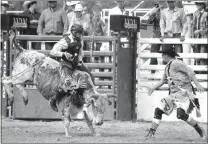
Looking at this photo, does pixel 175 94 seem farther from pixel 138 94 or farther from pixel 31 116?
pixel 31 116

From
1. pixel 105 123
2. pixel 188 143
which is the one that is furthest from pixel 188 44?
pixel 188 143

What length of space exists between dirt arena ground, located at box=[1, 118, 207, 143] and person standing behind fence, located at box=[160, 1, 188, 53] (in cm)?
200

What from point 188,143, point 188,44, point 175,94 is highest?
point 188,44

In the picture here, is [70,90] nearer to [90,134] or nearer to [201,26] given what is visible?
[90,134]

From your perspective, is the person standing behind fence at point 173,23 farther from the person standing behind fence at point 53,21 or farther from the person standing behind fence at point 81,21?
the person standing behind fence at point 53,21

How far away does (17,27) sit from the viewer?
14336mm

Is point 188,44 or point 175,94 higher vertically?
point 188,44

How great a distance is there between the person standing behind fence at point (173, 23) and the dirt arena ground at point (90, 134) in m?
2.00

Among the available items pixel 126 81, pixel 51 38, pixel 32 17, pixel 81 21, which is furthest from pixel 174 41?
pixel 32 17

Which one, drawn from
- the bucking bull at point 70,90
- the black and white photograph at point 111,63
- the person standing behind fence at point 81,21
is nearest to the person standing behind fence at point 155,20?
the black and white photograph at point 111,63

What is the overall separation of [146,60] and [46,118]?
277cm

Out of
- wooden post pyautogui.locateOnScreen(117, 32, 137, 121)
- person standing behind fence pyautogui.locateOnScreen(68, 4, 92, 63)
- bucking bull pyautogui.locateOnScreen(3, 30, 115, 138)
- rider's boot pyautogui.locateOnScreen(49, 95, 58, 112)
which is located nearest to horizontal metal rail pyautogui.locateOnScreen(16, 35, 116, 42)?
wooden post pyautogui.locateOnScreen(117, 32, 137, 121)

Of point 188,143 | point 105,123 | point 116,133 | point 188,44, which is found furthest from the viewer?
point 188,44

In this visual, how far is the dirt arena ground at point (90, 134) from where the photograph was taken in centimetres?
1086
